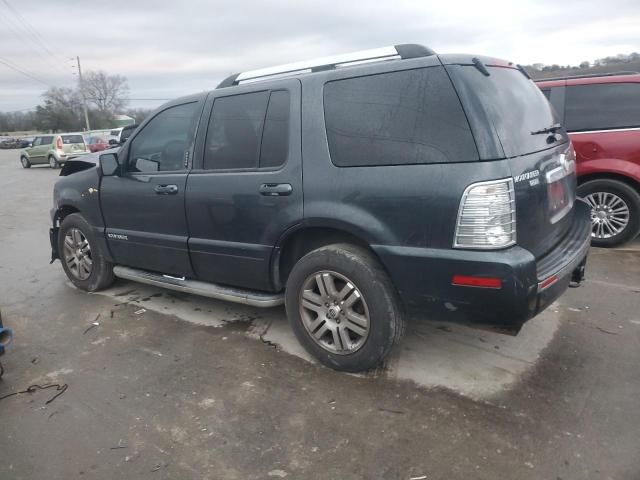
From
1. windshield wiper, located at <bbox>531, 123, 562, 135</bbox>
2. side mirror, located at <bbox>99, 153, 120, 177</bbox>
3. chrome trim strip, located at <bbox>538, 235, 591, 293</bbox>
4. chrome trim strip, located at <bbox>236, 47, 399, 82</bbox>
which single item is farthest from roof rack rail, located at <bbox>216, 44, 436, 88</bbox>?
chrome trim strip, located at <bbox>538, 235, 591, 293</bbox>

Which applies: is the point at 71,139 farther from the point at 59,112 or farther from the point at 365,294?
the point at 59,112

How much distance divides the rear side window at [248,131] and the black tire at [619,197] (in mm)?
4032

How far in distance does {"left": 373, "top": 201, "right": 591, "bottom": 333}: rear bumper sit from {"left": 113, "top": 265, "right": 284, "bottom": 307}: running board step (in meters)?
1.06

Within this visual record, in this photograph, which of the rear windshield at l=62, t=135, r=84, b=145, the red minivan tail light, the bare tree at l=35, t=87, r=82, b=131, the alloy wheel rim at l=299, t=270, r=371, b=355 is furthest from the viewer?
the bare tree at l=35, t=87, r=82, b=131

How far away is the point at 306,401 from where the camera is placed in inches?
114

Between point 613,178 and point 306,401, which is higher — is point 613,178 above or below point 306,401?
above

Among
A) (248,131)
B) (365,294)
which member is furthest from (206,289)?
(365,294)

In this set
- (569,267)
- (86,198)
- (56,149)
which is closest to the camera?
(569,267)

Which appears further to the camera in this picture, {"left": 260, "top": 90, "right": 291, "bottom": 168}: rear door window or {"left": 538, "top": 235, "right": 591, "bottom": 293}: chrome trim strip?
{"left": 260, "top": 90, "right": 291, "bottom": 168}: rear door window

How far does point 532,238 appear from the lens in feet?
8.76

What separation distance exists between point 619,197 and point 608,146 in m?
0.59

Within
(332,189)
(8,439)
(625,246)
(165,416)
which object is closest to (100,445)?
(165,416)

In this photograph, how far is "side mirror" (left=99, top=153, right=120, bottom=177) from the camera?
4.22 meters

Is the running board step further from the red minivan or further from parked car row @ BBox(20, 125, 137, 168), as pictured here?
parked car row @ BBox(20, 125, 137, 168)
